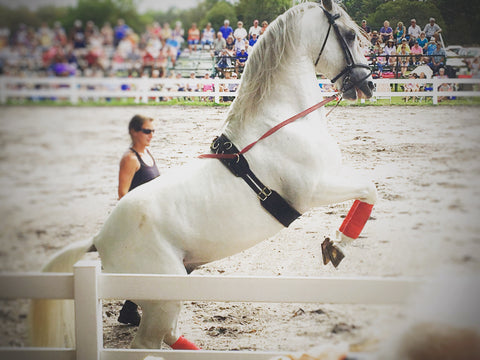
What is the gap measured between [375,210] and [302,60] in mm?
944

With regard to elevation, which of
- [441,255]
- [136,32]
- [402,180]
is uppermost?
[136,32]

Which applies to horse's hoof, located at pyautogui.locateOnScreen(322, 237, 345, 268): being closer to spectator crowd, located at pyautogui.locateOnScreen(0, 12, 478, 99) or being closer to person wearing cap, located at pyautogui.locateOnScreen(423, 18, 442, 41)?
spectator crowd, located at pyautogui.locateOnScreen(0, 12, 478, 99)

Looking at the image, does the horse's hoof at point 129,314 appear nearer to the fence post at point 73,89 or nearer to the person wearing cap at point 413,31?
the fence post at point 73,89

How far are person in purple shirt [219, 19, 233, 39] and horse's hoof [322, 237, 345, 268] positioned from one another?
127 cm

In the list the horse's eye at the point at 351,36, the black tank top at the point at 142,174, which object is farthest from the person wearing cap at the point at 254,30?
the black tank top at the point at 142,174

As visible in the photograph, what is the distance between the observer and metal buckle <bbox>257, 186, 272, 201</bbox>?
2.18m

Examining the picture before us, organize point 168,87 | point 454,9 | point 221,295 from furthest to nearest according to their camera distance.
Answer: point 168,87 < point 454,9 < point 221,295

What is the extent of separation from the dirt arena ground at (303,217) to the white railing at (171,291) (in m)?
0.62

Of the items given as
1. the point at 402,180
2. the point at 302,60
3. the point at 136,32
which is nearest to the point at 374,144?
the point at 402,180

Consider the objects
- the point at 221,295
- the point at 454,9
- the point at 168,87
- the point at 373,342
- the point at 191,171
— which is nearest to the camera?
the point at 373,342

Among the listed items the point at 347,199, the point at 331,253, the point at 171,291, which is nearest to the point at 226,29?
the point at 347,199

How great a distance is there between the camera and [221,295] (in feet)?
6.23

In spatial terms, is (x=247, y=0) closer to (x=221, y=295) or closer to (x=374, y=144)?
(x=374, y=144)

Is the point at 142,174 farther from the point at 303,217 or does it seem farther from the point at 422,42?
the point at 422,42
